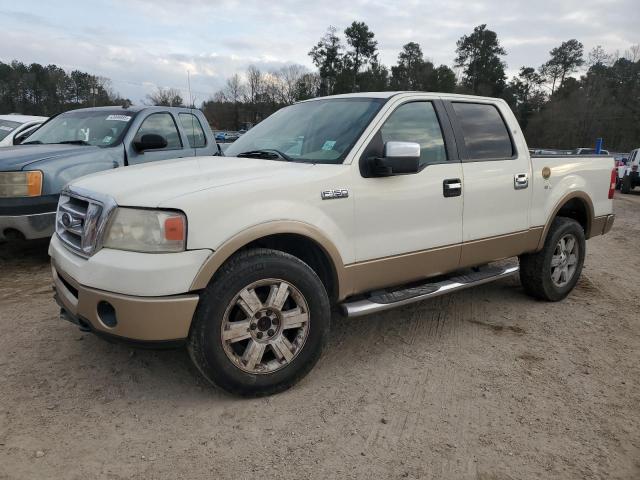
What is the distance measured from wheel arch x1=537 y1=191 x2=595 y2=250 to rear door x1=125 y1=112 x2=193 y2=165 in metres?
4.57

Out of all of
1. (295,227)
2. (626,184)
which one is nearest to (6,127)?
(295,227)

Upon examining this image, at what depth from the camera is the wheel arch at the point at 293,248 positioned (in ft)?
9.16

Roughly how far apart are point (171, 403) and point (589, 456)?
235 centimetres

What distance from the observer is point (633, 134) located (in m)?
54.6

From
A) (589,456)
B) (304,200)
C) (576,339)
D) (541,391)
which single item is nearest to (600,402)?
(541,391)

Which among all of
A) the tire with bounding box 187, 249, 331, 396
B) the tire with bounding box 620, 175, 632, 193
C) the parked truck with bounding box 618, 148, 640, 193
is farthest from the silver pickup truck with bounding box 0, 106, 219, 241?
the tire with bounding box 620, 175, 632, 193

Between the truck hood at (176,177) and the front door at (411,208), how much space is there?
1.72ft

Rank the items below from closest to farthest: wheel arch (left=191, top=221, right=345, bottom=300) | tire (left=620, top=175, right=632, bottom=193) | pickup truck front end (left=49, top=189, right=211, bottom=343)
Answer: pickup truck front end (left=49, top=189, right=211, bottom=343), wheel arch (left=191, top=221, right=345, bottom=300), tire (left=620, top=175, right=632, bottom=193)

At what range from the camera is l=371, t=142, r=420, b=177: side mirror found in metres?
3.27

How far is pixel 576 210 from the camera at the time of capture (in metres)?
5.36

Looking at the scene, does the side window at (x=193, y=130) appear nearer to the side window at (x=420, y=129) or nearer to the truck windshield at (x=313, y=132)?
the truck windshield at (x=313, y=132)

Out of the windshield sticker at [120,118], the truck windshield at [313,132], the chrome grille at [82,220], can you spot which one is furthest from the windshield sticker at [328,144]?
the windshield sticker at [120,118]

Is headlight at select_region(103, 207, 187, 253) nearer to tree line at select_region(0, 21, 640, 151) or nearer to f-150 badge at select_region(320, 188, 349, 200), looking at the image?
f-150 badge at select_region(320, 188, 349, 200)

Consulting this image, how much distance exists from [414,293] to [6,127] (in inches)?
371
